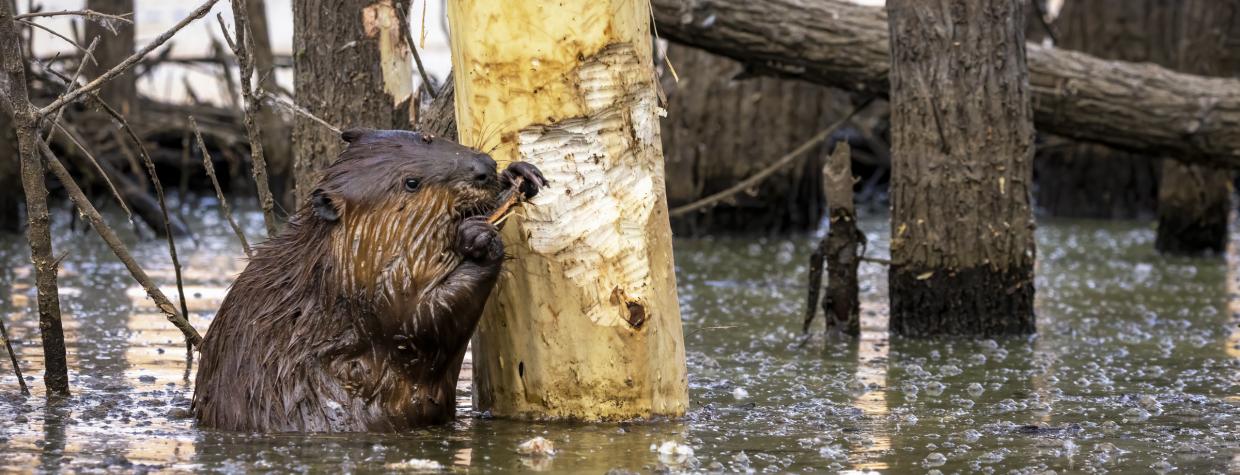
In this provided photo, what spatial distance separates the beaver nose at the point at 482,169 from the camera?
434 cm

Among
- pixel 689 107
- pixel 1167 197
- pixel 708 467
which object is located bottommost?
pixel 708 467

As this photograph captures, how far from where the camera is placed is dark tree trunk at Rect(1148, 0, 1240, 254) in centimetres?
1055

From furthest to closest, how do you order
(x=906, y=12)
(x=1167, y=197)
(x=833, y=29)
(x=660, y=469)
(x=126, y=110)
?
1. (x=126, y=110)
2. (x=1167, y=197)
3. (x=833, y=29)
4. (x=906, y=12)
5. (x=660, y=469)

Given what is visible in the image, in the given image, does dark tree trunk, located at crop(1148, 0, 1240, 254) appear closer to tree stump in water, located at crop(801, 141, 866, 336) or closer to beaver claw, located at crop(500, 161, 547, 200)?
tree stump in water, located at crop(801, 141, 866, 336)

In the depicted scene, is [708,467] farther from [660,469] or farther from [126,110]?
[126,110]

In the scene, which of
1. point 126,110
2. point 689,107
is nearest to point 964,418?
point 689,107

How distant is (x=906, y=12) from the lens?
6773mm

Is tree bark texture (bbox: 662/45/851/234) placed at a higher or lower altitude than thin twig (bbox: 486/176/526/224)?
higher

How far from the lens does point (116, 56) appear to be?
37.2ft

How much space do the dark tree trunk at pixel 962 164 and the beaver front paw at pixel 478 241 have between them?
3037mm

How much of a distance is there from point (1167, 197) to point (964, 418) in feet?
21.0

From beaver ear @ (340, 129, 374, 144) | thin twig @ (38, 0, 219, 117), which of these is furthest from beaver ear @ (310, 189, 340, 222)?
thin twig @ (38, 0, 219, 117)

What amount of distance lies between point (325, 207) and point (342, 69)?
1.75 m

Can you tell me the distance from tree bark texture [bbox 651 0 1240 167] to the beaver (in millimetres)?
3650
